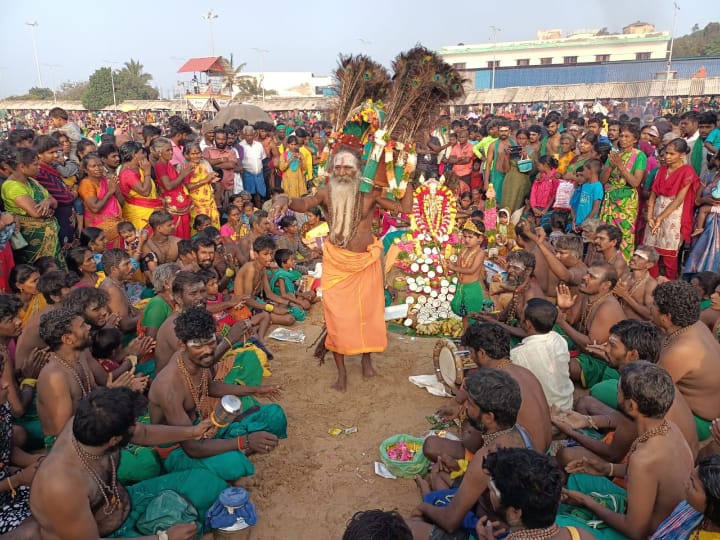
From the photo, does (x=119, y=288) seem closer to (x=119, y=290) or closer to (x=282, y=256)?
A: (x=119, y=290)

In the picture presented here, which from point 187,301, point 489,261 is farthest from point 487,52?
point 187,301

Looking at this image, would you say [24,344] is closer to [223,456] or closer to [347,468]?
[223,456]

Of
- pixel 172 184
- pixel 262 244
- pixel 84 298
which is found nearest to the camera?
pixel 84 298

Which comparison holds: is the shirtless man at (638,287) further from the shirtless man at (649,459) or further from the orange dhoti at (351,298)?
the shirtless man at (649,459)

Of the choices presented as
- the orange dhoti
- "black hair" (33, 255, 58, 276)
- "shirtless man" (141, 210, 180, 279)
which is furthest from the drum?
"black hair" (33, 255, 58, 276)

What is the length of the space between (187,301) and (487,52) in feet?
197

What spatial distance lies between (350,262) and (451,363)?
1564 mm

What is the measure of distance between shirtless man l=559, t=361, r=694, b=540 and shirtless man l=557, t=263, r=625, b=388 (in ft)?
6.68

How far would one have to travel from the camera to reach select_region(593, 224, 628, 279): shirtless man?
6230 millimetres

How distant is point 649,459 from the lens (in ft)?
9.49

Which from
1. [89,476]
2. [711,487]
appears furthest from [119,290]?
[711,487]

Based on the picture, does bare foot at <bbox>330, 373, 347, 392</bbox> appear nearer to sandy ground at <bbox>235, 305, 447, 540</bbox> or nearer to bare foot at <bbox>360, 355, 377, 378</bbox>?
sandy ground at <bbox>235, 305, 447, 540</bbox>

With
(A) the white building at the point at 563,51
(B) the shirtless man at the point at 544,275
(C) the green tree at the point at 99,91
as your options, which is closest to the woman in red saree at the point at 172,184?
(B) the shirtless man at the point at 544,275

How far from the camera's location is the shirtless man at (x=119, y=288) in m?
5.49
